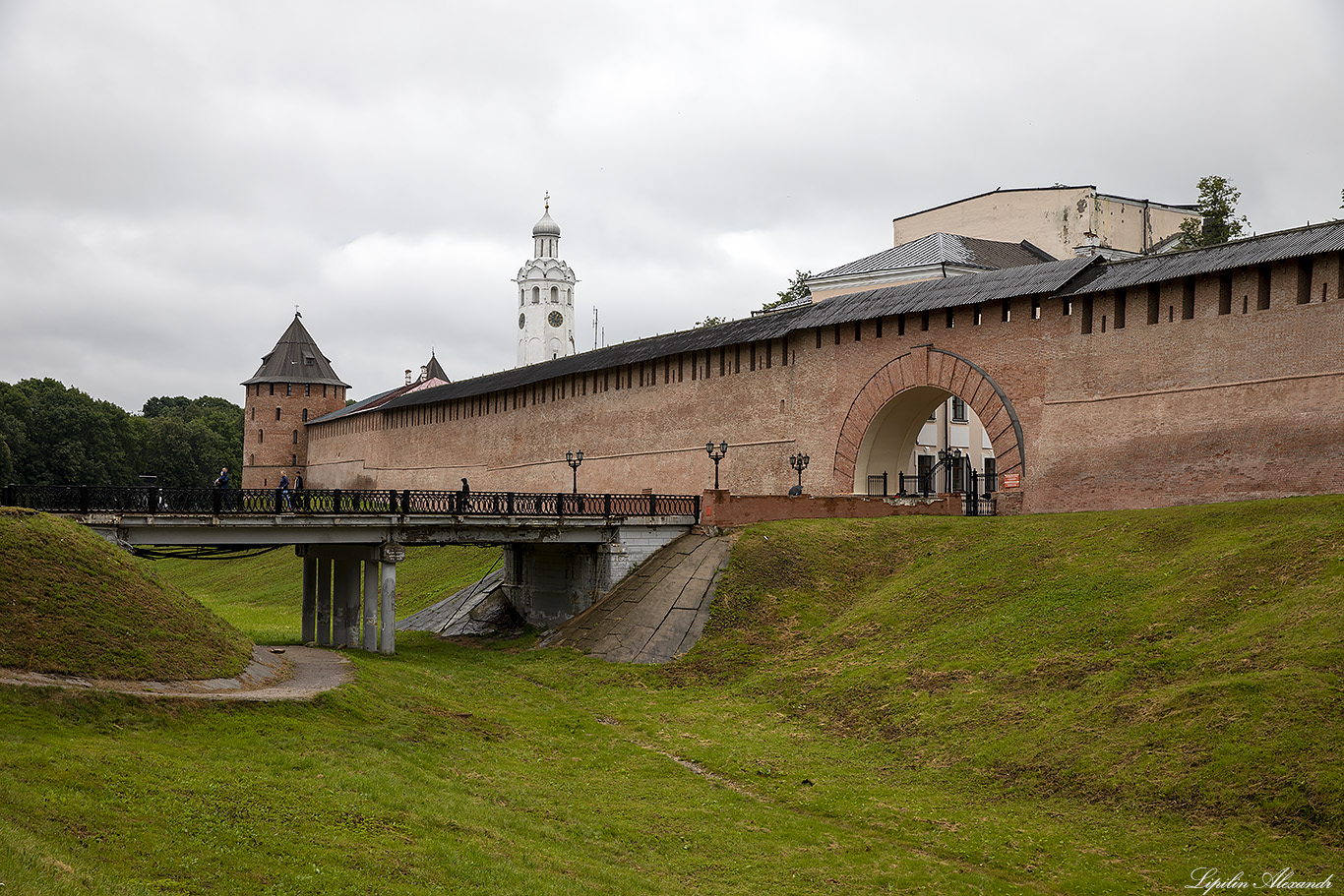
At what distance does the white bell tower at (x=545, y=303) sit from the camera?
94.4m

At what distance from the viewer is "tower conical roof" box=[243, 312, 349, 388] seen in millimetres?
75188

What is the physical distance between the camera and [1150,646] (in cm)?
1620

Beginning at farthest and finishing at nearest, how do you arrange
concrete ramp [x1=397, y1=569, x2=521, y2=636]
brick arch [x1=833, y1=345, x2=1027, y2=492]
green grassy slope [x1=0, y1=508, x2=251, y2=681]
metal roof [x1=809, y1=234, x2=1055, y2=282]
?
metal roof [x1=809, y1=234, x2=1055, y2=282]
brick arch [x1=833, y1=345, x2=1027, y2=492]
concrete ramp [x1=397, y1=569, x2=521, y2=636]
green grassy slope [x1=0, y1=508, x2=251, y2=681]

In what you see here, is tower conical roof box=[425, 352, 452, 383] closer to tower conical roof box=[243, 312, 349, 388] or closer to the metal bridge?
tower conical roof box=[243, 312, 349, 388]

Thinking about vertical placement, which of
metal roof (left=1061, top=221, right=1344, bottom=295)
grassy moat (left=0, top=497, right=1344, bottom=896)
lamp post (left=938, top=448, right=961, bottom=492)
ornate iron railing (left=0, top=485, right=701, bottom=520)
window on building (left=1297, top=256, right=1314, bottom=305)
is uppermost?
metal roof (left=1061, top=221, right=1344, bottom=295)

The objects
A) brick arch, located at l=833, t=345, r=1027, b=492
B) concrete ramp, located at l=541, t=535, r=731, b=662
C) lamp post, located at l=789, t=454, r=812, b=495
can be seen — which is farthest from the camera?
lamp post, located at l=789, t=454, r=812, b=495

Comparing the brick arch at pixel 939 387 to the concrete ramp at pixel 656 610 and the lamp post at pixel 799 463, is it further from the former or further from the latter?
the concrete ramp at pixel 656 610

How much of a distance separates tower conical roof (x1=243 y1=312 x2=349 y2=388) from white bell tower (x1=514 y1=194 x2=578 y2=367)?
20412mm

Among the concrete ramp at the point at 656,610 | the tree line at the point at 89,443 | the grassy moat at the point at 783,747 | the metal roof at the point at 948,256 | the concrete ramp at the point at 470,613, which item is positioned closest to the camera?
the grassy moat at the point at 783,747

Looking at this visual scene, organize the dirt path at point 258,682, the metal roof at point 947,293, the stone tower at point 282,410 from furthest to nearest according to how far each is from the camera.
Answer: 1. the stone tower at point 282,410
2. the metal roof at point 947,293
3. the dirt path at point 258,682

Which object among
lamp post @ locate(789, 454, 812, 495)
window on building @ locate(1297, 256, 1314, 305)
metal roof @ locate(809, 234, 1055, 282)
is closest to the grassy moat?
window on building @ locate(1297, 256, 1314, 305)

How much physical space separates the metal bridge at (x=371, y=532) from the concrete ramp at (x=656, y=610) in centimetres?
76

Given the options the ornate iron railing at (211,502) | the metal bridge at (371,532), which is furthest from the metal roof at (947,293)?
the ornate iron railing at (211,502)

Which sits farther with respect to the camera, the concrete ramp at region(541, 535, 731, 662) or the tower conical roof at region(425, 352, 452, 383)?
the tower conical roof at region(425, 352, 452, 383)
